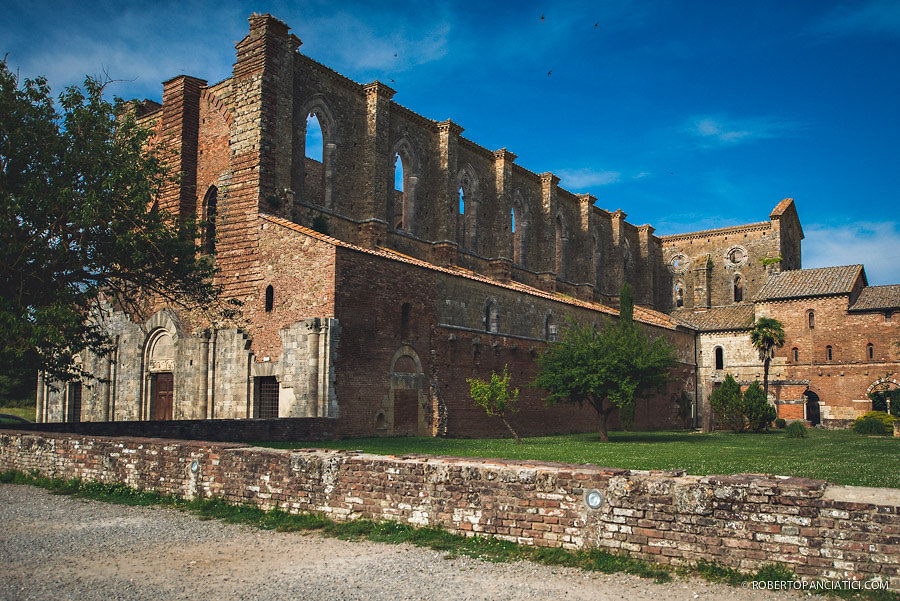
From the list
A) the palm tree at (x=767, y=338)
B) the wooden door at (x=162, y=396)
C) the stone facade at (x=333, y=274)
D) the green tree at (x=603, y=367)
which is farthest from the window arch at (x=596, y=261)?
the wooden door at (x=162, y=396)

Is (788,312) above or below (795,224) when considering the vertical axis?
below

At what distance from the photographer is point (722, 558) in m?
6.39

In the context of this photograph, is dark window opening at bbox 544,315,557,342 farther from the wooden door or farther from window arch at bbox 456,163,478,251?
the wooden door

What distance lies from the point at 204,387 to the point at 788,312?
36.0m

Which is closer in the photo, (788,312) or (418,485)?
(418,485)

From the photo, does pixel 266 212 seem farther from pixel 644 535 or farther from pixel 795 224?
pixel 795 224

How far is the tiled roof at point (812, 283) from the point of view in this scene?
42.9 meters

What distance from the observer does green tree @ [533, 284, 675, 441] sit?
80.3 ft

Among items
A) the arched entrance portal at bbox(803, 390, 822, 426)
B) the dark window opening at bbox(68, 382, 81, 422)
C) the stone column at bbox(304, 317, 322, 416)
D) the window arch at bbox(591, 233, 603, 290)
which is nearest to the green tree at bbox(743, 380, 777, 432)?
the arched entrance portal at bbox(803, 390, 822, 426)

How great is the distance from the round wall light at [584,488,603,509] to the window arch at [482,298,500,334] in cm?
1956

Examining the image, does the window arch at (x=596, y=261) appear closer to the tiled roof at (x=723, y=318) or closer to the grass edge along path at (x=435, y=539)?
the tiled roof at (x=723, y=318)

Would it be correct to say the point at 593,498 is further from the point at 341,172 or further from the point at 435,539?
the point at 341,172

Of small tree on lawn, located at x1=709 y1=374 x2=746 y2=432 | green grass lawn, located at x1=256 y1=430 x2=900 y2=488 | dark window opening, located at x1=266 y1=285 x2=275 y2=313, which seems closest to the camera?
green grass lawn, located at x1=256 y1=430 x2=900 y2=488

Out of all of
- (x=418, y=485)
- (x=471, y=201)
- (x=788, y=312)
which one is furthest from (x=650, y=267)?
(x=418, y=485)
